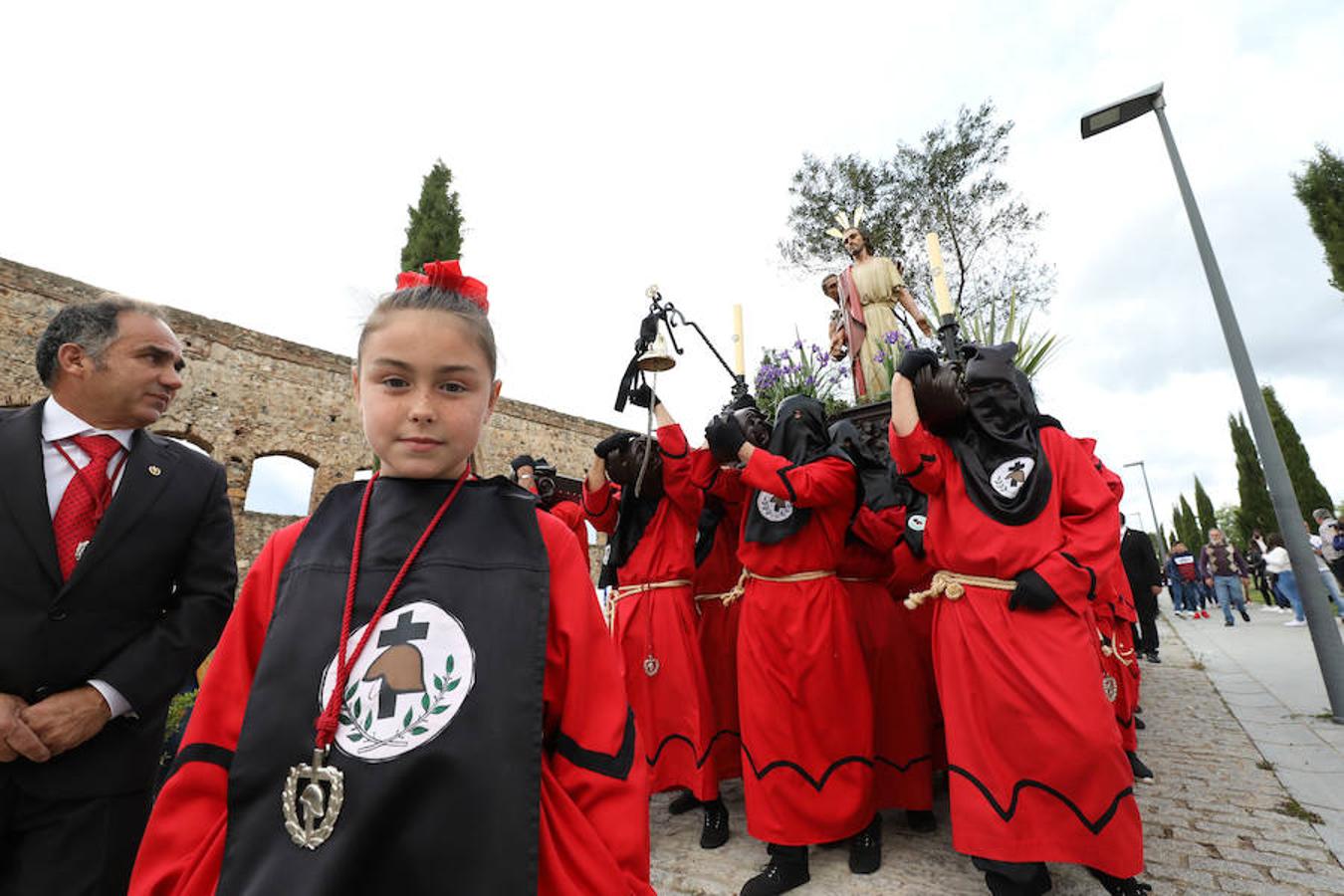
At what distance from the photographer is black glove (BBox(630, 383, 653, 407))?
354 cm

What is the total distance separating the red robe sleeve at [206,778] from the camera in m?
0.98

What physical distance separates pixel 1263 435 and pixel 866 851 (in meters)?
5.59

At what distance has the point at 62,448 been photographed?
194 cm

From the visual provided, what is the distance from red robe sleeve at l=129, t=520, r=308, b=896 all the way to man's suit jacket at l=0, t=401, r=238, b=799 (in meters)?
0.91

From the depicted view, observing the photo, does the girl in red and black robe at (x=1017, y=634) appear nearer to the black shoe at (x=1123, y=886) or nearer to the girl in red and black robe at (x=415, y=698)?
the black shoe at (x=1123, y=886)

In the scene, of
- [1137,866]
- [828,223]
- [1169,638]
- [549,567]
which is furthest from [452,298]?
[828,223]

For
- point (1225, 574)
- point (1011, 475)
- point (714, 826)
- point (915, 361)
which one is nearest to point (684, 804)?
point (714, 826)

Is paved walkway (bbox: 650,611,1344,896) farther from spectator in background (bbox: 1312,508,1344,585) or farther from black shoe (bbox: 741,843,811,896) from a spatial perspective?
spectator in background (bbox: 1312,508,1344,585)

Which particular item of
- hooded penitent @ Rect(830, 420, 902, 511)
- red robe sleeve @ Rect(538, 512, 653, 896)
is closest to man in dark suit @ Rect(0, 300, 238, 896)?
red robe sleeve @ Rect(538, 512, 653, 896)

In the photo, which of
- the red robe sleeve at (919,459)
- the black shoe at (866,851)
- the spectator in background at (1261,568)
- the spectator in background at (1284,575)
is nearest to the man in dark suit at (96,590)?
the red robe sleeve at (919,459)

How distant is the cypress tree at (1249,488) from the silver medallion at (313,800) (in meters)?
32.0

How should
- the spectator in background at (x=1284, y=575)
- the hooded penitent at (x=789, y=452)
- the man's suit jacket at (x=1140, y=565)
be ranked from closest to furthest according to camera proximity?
the hooded penitent at (x=789, y=452), the man's suit jacket at (x=1140, y=565), the spectator in background at (x=1284, y=575)

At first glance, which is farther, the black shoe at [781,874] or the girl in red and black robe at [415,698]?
the black shoe at [781,874]

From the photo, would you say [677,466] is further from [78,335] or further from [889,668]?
[78,335]
